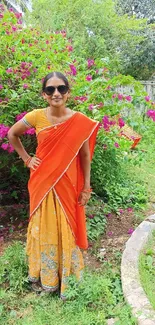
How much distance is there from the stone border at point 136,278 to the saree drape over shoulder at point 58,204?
1.33ft

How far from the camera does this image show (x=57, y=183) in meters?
2.55

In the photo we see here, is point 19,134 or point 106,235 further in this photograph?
point 106,235

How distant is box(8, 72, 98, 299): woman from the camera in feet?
8.02

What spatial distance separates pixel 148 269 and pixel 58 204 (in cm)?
107

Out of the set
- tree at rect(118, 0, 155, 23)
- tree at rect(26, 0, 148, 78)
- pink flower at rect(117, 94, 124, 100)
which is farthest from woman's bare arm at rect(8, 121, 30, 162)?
tree at rect(118, 0, 155, 23)

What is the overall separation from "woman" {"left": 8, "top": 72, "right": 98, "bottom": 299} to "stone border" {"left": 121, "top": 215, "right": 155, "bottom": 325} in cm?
40

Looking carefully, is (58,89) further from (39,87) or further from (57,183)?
(39,87)

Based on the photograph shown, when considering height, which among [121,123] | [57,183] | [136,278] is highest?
[121,123]

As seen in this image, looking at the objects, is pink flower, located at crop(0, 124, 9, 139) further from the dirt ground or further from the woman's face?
the dirt ground

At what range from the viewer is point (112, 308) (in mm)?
2629

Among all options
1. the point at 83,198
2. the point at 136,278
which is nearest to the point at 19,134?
the point at 83,198

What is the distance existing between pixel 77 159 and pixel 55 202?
1.17ft

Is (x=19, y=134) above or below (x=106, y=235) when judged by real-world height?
above

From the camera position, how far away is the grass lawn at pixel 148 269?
2732 millimetres
